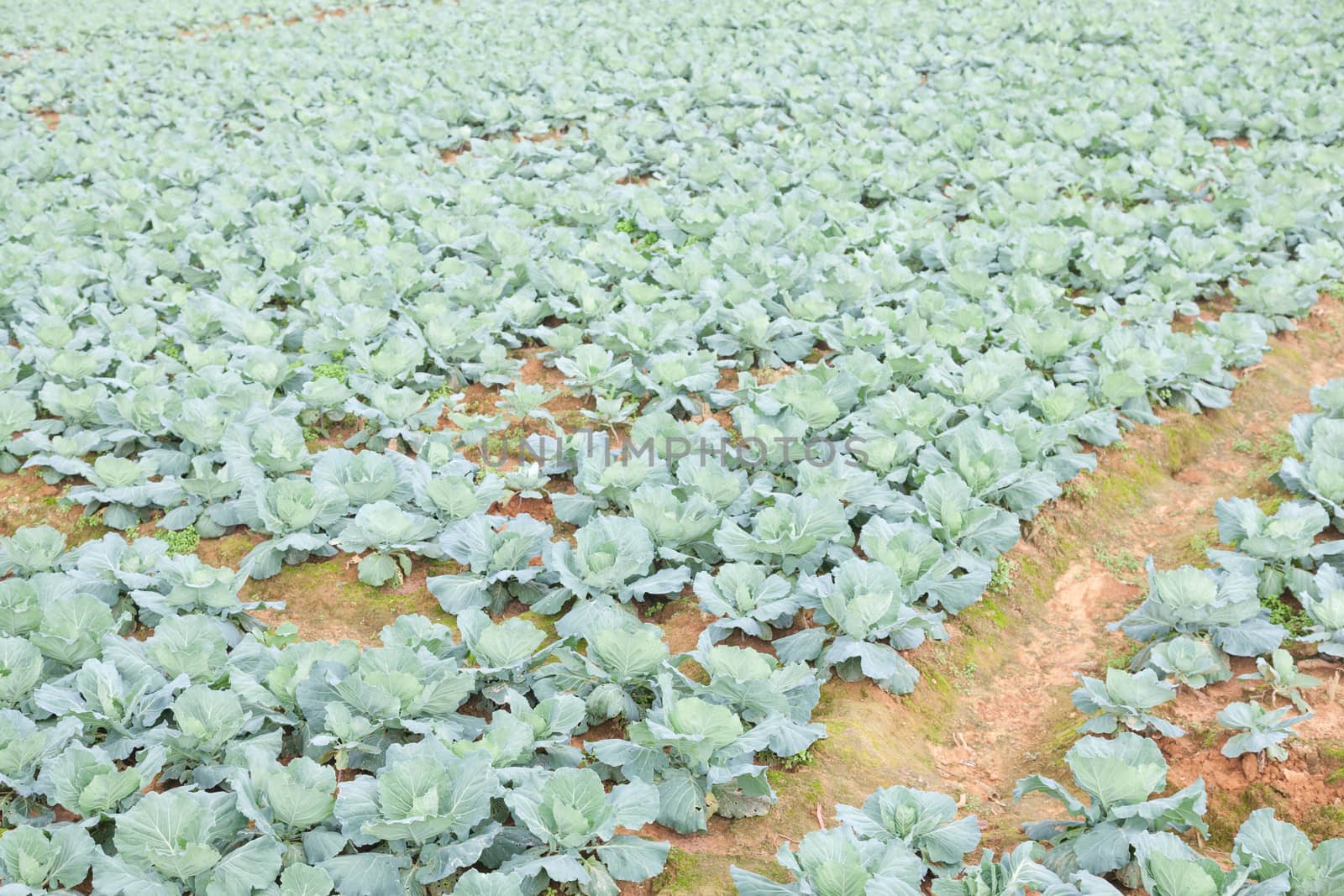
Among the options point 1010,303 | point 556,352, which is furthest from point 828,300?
point 556,352

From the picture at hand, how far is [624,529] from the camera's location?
4965 mm

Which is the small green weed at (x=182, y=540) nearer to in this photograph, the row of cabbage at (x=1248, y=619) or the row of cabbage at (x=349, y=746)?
the row of cabbage at (x=349, y=746)

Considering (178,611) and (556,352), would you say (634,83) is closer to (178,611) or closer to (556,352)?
(556,352)

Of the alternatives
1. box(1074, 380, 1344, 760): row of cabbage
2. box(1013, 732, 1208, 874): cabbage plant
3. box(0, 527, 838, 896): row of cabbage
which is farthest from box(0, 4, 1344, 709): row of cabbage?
box(1013, 732, 1208, 874): cabbage plant

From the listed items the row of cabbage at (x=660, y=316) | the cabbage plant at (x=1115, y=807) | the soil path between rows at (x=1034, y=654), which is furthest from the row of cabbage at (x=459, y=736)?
the row of cabbage at (x=660, y=316)

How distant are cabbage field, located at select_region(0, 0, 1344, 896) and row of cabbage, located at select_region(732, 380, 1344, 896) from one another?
0.02 m

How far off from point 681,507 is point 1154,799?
94.6 inches

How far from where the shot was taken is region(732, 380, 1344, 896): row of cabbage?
10.9 feet

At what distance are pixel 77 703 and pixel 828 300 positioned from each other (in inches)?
202

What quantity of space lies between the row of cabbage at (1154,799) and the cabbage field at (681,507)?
19 millimetres

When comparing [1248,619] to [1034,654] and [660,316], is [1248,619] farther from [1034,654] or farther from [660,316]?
[660,316]

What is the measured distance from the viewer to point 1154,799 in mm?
3730

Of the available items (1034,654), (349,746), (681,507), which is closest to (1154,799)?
(1034,654)

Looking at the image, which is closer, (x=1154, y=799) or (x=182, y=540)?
(x=1154, y=799)
